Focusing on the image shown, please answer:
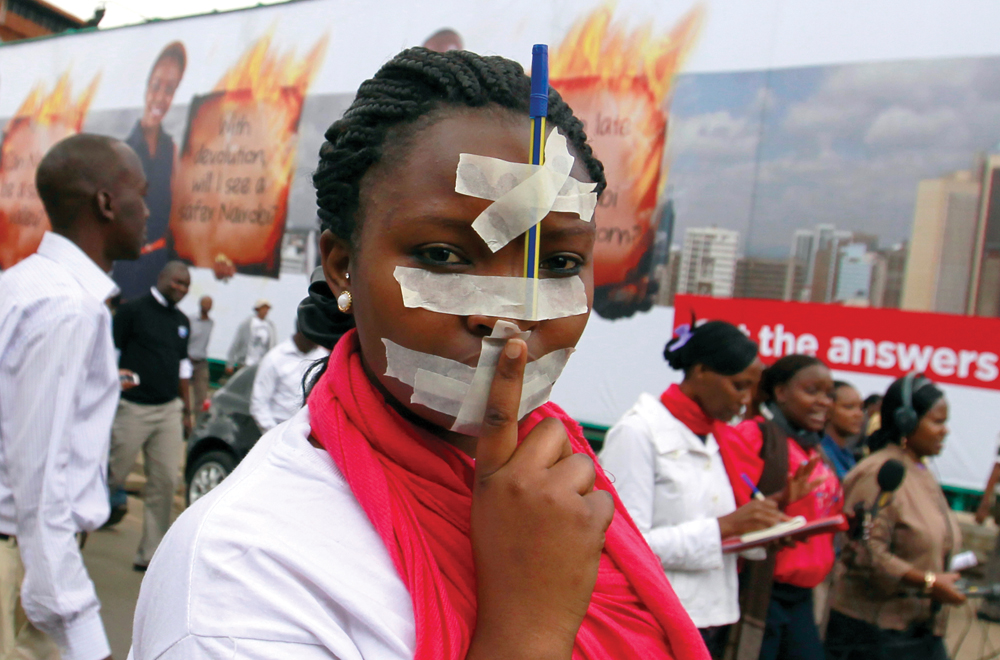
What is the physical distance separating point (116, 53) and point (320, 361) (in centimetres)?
1071

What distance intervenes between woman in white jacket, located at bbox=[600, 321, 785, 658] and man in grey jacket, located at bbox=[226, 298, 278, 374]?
6.05 metres

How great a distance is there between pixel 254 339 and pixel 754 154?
5.19 metres

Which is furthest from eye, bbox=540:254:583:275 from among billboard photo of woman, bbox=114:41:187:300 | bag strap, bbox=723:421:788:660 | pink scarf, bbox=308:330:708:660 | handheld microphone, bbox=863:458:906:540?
billboard photo of woman, bbox=114:41:187:300

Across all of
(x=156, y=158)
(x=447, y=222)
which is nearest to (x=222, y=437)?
(x=447, y=222)

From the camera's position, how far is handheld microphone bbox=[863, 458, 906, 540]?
3266mm

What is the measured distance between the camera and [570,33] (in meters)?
6.44

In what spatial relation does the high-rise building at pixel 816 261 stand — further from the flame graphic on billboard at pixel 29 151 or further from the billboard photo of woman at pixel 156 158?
the flame graphic on billboard at pixel 29 151

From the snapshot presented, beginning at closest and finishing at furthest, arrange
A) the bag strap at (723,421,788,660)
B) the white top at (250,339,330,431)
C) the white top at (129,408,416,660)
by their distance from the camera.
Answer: the white top at (129,408,416,660)
the bag strap at (723,421,788,660)
the white top at (250,339,330,431)

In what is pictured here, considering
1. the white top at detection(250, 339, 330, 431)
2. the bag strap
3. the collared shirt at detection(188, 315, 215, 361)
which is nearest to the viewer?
the bag strap

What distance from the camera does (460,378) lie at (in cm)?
91

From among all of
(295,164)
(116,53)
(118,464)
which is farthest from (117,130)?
(118,464)

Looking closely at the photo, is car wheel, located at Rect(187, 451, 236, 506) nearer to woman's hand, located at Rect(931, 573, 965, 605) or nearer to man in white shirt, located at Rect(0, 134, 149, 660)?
man in white shirt, located at Rect(0, 134, 149, 660)

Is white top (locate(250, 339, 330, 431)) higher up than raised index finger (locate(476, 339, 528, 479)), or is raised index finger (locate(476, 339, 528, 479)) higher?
raised index finger (locate(476, 339, 528, 479))

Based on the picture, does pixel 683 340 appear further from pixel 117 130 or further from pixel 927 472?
pixel 117 130
